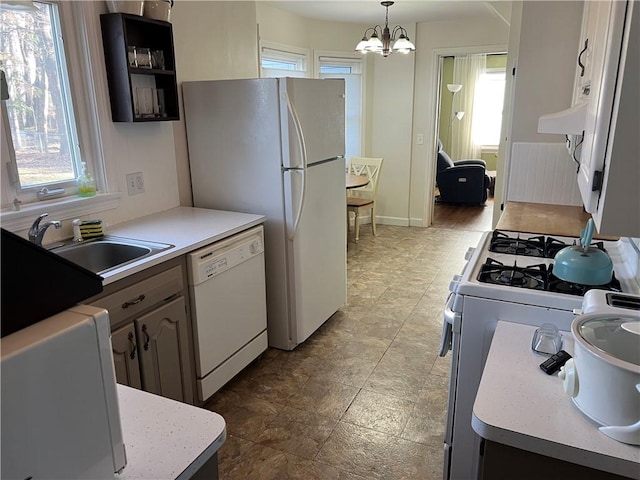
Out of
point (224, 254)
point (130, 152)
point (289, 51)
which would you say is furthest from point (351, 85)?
point (224, 254)

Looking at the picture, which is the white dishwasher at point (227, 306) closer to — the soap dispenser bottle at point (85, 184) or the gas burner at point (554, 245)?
the soap dispenser bottle at point (85, 184)

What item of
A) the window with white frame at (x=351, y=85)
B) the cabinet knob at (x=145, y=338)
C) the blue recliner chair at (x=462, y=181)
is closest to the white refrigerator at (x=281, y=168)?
the cabinet knob at (x=145, y=338)

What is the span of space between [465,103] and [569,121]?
7433 millimetres

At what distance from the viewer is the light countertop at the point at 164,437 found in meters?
0.83

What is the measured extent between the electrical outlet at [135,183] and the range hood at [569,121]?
201cm

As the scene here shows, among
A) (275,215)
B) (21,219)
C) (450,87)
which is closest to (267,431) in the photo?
(275,215)

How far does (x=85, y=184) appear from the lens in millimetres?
2305

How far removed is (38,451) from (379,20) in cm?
541

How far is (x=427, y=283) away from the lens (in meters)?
4.09

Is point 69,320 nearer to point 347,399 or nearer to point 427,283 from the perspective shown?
point 347,399

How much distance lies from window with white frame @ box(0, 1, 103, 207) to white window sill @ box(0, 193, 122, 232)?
0.07 m

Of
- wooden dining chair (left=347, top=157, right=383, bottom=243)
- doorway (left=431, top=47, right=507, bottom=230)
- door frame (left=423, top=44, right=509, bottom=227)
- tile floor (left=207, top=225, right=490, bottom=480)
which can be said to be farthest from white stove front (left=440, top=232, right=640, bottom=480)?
doorway (left=431, top=47, right=507, bottom=230)

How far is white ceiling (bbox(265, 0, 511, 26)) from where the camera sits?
4.33m

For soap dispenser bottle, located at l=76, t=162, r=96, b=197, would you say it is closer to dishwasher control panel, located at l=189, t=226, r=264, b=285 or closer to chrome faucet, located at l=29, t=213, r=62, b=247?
chrome faucet, located at l=29, t=213, r=62, b=247
